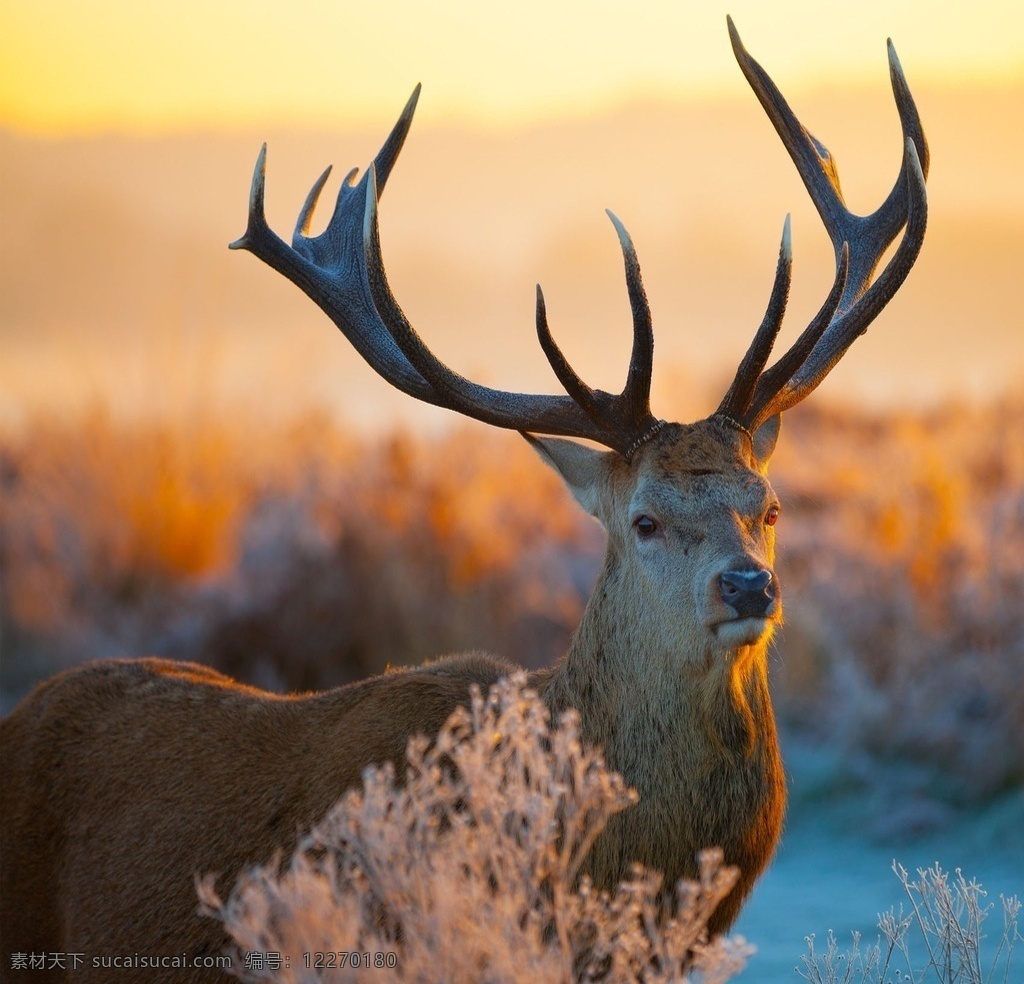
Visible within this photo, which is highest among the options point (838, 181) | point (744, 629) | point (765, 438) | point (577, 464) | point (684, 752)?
point (838, 181)

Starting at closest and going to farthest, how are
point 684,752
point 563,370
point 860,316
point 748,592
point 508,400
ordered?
point 748,592 < point 684,752 < point 563,370 < point 508,400 < point 860,316

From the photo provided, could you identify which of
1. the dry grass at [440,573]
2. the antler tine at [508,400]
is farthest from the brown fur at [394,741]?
the dry grass at [440,573]

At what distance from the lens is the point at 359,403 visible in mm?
15773

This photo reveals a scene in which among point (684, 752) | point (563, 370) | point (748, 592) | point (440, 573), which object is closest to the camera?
point (748, 592)

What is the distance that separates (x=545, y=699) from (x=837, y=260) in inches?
69.9

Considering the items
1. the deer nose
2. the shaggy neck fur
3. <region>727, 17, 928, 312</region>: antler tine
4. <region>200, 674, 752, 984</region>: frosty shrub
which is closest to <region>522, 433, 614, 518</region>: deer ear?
the shaggy neck fur

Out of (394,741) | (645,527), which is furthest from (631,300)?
(394,741)

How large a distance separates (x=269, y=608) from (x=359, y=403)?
710 centimetres

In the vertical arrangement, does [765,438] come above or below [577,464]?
above

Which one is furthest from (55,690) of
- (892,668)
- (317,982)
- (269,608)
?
(892,668)

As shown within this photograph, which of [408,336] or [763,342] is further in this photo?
[408,336]

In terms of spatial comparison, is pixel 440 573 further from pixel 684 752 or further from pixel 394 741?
pixel 684 752

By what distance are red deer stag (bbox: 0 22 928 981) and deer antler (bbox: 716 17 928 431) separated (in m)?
0.01

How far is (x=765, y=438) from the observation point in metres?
4.76
